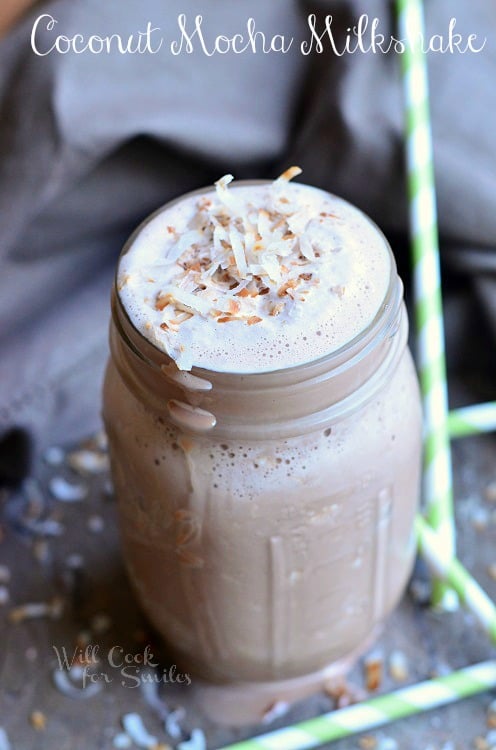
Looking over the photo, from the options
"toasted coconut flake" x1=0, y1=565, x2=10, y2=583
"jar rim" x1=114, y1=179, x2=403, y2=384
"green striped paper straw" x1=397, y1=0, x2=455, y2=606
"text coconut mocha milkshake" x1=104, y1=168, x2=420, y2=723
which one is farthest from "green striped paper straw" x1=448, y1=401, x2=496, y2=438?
"toasted coconut flake" x1=0, y1=565, x2=10, y2=583

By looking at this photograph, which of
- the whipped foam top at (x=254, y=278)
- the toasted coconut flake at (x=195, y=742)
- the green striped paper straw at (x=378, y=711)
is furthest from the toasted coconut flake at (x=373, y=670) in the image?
the whipped foam top at (x=254, y=278)

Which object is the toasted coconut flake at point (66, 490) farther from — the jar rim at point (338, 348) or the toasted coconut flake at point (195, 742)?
the jar rim at point (338, 348)

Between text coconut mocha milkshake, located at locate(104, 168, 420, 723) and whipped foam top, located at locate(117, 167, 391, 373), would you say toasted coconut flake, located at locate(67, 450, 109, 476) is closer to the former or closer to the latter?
text coconut mocha milkshake, located at locate(104, 168, 420, 723)

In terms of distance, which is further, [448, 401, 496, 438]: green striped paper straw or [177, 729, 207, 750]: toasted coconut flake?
[448, 401, 496, 438]: green striped paper straw

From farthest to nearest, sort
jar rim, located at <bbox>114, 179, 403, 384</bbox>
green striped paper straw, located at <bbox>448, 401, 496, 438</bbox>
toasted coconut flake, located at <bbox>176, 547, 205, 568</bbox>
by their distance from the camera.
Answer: green striped paper straw, located at <bbox>448, 401, 496, 438</bbox>, toasted coconut flake, located at <bbox>176, 547, 205, 568</bbox>, jar rim, located at <bbox>114, 179, 403, 384</bbox>

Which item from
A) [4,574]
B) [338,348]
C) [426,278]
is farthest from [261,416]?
[4,574]

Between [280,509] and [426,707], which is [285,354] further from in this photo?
[426,707]
